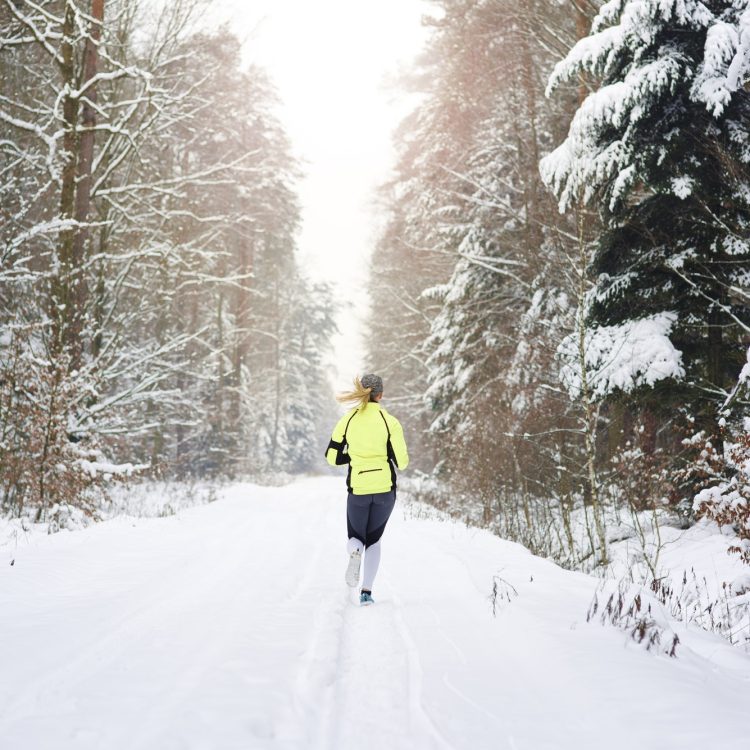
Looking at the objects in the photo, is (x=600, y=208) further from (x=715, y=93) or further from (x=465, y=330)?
(x=465, y=330)

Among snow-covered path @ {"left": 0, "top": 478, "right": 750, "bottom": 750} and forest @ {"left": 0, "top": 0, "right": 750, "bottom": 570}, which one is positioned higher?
forest @ {"left": 0, "top": 0, "right": 750, "bottom": 570}

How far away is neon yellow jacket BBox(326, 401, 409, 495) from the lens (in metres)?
4.78

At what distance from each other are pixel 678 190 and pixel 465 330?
7.04m

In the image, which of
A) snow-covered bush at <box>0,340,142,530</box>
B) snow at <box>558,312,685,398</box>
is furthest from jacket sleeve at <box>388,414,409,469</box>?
snow-covered bush at <box>0,340,142,530</box>

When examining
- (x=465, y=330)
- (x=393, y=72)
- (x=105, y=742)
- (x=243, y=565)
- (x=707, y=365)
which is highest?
(x=393, y=72)

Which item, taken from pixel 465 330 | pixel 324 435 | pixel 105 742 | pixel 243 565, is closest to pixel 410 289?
pixel 465 330

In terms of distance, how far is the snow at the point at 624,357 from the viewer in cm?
691

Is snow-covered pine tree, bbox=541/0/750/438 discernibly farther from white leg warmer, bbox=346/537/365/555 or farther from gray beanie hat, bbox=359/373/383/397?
white leg warmer, bbox=346/537/365/555

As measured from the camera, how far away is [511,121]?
12.2 m

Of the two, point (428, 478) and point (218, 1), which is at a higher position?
point (218, 1)

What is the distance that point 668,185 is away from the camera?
680 centimetres

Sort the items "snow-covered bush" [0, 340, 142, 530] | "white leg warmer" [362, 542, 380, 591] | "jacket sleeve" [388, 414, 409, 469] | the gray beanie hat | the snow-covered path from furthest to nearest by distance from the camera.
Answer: "snow-covered bush" [0, 340, 142, 530]
the gray beanie hat
"jacket sleeve" [388, 414, 409, 469]
"white leg warmer" [362, 542, 380, 591]
the snow-covered path

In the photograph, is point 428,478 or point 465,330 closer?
point 465,330

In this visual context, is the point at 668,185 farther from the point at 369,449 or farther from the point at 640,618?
the point at 640,618
